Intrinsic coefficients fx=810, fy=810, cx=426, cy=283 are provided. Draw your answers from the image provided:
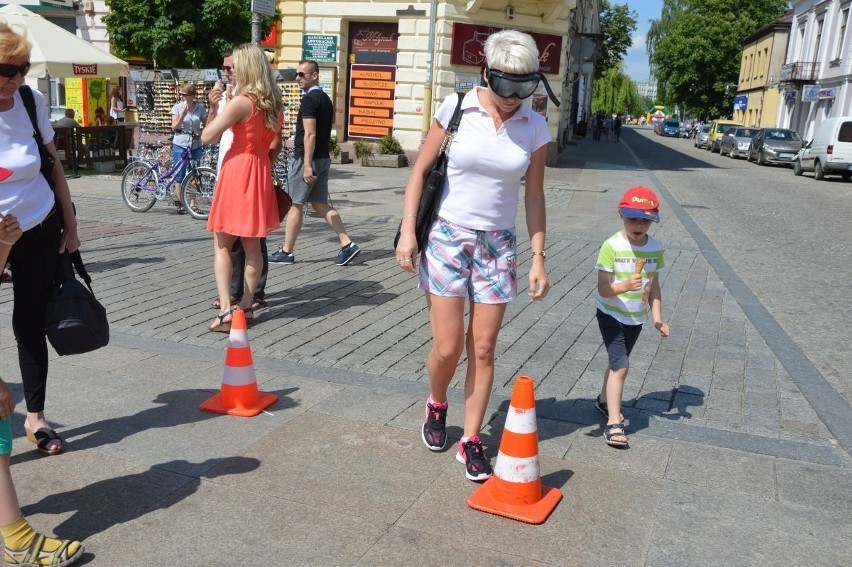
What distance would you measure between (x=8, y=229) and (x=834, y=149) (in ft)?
84.7

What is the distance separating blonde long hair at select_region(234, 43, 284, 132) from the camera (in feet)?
17.3

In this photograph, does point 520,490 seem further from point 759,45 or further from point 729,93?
point 729,93

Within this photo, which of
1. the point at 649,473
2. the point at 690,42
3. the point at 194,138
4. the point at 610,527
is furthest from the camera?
the point at 690,42

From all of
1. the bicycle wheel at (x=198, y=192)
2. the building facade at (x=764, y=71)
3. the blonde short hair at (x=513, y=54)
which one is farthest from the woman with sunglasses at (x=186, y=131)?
the building facade at (x=764, y=71)

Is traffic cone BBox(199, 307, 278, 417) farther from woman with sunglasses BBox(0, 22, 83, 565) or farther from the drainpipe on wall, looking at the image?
the drainpipe on wall

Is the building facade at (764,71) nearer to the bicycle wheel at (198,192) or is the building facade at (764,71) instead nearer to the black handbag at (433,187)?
the bicycle wheel at (198,192)

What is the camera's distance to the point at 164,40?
51.7 ft

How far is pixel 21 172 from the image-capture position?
2.97m

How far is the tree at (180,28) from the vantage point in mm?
15742

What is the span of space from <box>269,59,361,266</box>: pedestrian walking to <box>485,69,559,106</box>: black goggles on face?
441 cm

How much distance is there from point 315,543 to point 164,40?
48.5ft

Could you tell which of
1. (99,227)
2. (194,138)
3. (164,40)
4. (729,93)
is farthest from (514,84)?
(729,93)

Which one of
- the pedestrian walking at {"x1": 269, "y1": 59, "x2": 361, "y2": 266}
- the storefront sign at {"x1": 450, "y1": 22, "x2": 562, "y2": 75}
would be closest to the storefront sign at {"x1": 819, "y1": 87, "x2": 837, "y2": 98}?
the storefront sign at {"x1": 450, "y1": 22, "x2": 562, "y2": 75}

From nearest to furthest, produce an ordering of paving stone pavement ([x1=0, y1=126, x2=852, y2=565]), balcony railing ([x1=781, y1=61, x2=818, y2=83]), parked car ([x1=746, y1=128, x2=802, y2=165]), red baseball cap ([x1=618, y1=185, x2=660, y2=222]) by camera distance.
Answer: paving stone pavement ([x1=0, y1=126, x2=852, y2=565]) < red baseball cap ([x1=618, y1=185, x2=660, y2=222]) < parked car ([x1=746, y1=128, x2=802, y2=165]) < balcony railing ([x1=781, y1=61, x2=818, y2=83])
